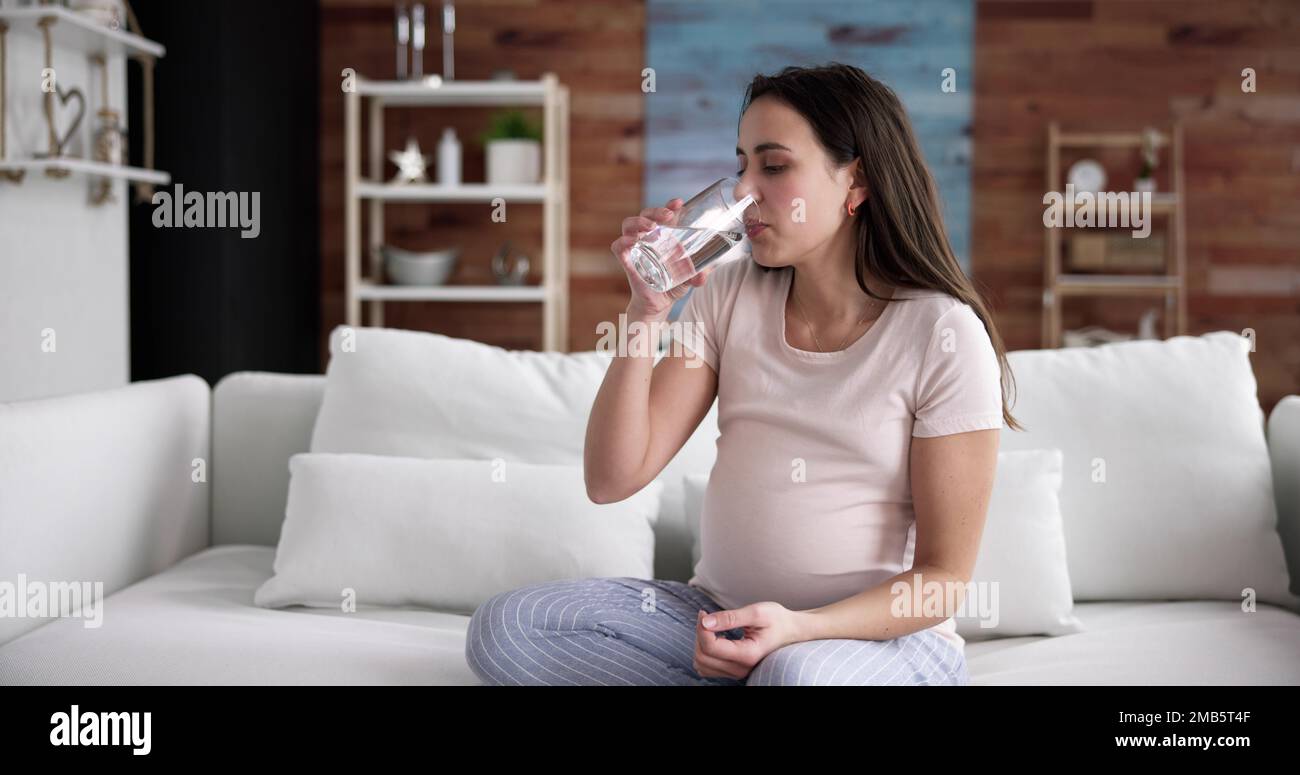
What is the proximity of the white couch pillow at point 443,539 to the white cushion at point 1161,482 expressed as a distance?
0.65 m

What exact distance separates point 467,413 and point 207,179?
2.02 m

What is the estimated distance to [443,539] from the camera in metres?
1.73

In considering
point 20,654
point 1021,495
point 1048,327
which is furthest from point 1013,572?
point 1048,327

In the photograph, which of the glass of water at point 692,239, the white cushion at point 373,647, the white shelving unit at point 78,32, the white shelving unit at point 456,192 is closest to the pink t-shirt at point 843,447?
the glass of water at point 692,239

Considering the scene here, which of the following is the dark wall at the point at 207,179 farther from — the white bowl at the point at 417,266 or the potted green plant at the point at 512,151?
the potted green plant at the point at 512,151

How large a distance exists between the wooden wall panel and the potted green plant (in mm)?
1660

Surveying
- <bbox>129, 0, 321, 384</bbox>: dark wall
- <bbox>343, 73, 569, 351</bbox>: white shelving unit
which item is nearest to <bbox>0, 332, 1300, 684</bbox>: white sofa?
<bbox>129, 0, 321, 384</bbox>: dark wall

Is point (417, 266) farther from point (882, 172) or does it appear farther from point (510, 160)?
point (882, 172)

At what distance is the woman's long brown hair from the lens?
51.1 inches

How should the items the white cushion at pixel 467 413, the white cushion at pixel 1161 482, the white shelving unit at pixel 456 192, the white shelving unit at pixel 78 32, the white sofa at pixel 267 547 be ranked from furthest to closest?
the white shelving unit at pixel 456 192 → the white shelving unit at pixel 78 32 → the white cushion at pixel 467 413 → the white cushion at pixel 1161 482 → the white sofa at pixel 267 547

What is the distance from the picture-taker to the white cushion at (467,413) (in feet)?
6.19

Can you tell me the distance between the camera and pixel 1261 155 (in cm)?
447

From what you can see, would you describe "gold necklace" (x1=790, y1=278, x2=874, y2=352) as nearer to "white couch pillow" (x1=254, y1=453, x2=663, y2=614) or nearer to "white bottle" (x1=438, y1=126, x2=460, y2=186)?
"white couch pillow" (x1=254, y1=453, x2=663, y2=614)
